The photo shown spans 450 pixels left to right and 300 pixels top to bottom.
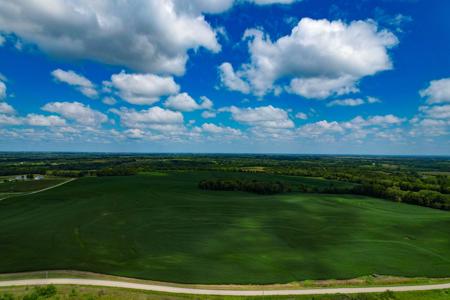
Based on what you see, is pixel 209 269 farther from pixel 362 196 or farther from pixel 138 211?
pixel 362 196

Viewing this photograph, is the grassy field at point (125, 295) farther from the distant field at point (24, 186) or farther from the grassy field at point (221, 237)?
the distant field at point (24, 186)

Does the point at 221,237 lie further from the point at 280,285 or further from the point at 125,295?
the point at 125,295

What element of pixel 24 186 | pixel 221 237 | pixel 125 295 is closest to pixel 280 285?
pixel 125 295

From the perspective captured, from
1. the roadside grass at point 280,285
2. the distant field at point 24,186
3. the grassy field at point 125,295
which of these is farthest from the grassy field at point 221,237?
the distant field at point 24,186

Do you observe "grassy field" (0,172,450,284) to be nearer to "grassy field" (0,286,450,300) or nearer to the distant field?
"grassy field" (0,286,450,300)

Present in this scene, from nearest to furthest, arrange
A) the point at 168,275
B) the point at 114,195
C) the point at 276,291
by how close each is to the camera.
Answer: the point at 276,291
the point at 168,275
the point at 114,195

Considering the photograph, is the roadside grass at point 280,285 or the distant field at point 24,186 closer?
the roadside grass at point 280,285

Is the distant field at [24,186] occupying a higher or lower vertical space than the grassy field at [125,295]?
higher

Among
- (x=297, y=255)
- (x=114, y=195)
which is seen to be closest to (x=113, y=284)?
(x=297, y=255)
